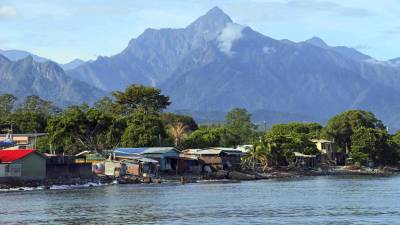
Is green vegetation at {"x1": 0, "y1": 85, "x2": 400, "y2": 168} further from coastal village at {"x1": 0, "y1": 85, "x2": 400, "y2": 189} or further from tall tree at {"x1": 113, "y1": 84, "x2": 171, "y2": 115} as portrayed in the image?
coastal village at {"x1": 0, "y1": 85, "x2": 400, "y2": 189}

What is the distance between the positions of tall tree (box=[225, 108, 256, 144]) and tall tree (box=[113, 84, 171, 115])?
2911 cm

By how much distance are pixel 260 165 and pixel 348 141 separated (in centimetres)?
3636

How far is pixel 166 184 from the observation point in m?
79.8

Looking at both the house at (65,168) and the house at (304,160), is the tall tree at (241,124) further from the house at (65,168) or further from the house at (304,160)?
the house at (65,168)

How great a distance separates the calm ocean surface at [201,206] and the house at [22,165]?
4741 millimetres

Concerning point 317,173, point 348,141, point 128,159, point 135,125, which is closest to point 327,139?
point 348,141

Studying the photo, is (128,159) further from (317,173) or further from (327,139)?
(327,139)

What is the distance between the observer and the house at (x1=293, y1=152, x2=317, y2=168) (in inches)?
4481

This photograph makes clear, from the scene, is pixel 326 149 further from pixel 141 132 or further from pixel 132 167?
pixel 132 167

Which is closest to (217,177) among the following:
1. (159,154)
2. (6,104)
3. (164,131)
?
(159,154)

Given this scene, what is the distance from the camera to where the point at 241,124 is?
527 ft

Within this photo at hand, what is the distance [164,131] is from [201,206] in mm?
55219

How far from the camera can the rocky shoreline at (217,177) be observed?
70.1 metres

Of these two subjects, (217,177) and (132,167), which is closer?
(132,167)
